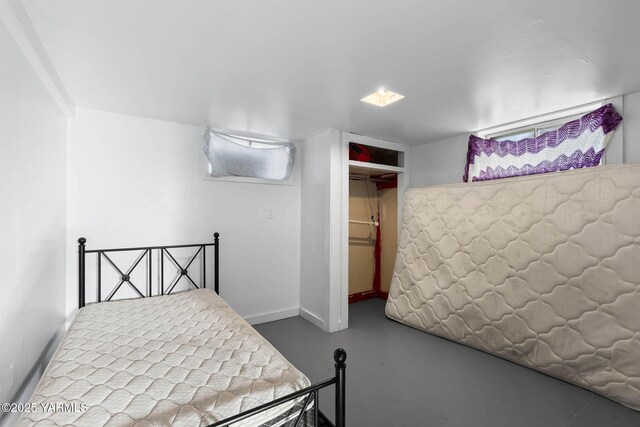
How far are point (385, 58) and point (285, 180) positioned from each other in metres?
1.96

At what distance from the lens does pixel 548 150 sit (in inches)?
96.0

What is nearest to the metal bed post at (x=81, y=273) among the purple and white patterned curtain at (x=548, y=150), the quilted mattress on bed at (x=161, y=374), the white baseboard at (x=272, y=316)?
the quilted mattress on bed at (x=161, y=374)

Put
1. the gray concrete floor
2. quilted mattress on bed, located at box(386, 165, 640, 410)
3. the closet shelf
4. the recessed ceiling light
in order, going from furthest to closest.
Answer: the closet shelf < the recessed ceiling light < quilted mattress on bed, located at box(386, 165, 640, 410) < the gray concrete floor

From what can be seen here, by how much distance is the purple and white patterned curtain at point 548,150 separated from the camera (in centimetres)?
213

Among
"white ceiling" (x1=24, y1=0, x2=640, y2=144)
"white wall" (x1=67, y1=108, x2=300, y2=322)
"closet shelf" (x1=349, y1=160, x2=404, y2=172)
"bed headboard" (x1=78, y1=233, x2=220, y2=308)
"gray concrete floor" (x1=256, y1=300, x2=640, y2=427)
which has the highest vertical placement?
"white ceiling" (x1=24, y1=0, x2=640, y2=144)

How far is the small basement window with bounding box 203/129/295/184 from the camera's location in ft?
9.32

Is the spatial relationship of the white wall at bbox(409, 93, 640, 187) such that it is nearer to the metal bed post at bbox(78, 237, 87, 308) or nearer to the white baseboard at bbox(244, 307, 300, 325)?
the white baseboard at bbox(244, 307, 300, 325)

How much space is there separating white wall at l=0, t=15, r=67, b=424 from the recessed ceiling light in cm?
200

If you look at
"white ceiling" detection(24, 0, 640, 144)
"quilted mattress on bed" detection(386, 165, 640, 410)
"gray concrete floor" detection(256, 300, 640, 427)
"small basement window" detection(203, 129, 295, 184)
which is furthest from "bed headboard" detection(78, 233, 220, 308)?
"quilted mattress on bed" detection(386, 165, 640, 410)

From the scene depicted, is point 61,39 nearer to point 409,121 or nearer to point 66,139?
point 66,139

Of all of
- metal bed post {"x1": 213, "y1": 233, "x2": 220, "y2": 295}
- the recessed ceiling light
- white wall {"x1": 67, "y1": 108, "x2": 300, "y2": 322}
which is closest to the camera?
the recessed ceiling light

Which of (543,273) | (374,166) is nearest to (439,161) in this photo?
(374,166)

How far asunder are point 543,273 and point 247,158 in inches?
114

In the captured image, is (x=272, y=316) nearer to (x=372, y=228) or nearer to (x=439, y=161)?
(x=372, y=228)
